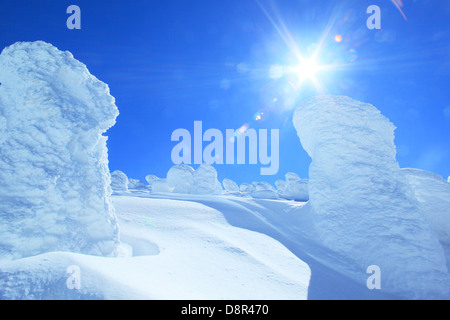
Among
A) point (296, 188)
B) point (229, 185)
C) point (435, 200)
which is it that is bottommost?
point (435, 200)

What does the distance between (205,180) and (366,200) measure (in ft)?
79.4

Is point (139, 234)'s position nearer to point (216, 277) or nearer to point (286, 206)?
point (216, 277)

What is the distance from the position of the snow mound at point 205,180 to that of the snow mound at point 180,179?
5.01ft

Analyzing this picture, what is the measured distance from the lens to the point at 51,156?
19.0ft

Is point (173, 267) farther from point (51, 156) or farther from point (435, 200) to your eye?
point (435, 200)

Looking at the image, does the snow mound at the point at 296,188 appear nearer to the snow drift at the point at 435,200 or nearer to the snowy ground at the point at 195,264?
the snow drift at the point at 435,200

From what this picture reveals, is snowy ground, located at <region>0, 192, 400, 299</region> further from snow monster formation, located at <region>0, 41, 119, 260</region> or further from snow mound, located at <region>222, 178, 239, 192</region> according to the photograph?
snow mound, located at <region>222, 178, 239, 192</region>

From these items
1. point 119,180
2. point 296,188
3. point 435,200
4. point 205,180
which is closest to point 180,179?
point 205,180

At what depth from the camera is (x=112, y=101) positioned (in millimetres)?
7387

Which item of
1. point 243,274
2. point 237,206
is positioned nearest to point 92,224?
point 243,274

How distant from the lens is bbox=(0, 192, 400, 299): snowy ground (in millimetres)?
3650

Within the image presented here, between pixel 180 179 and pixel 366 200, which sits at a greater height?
pixel 180 179

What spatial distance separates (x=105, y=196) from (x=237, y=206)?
23.2ft

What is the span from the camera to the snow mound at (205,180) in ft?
103
